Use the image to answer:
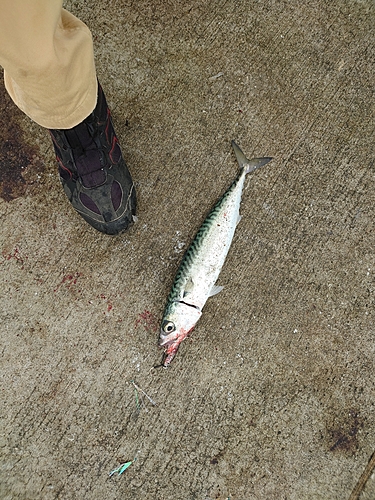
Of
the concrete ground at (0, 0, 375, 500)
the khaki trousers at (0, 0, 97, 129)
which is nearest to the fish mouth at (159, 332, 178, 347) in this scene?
the concrete ground at (0, 0, 375, 500)

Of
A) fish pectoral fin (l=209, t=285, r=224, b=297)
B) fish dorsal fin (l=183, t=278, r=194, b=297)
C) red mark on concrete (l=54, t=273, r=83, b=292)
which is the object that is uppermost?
red mark on concrete (l=54, t=273, r=83, b=292)

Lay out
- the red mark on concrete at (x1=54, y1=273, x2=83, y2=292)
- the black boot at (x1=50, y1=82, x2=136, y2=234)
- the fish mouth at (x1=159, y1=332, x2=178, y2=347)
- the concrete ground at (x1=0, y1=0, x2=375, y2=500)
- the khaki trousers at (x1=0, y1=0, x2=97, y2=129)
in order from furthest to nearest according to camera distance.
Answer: the red mark on concrete at (x1=54, y1=273, x2=83, y2=292) → the concrete ground at (x1=0, y1=0, x2=375, y2=500) → the fish mouth at (x1=159, y1=332, x2=178, y2=347) → the black boot at (x1=50, y1=82, x2=136, y2=234) → the khaki trousers at (x1=0, y1=0, x2=97, y2=129)

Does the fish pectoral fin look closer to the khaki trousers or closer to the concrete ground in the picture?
the concrete ground

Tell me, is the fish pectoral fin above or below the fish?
below

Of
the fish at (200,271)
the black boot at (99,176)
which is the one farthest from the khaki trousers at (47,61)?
the fish at (200,271)

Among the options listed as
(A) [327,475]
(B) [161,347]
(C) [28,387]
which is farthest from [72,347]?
(A) [327,475]

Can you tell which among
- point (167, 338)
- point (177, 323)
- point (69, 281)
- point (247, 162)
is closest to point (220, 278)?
point (177, 323)

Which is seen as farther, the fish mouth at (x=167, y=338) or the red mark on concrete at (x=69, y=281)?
the red mark on concrete at (x=69, y=281)

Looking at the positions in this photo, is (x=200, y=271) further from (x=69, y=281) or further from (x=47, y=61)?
(x=47, y=61)

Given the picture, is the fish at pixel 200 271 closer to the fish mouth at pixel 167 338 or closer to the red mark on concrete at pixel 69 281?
the fish mouth at pixel 167 338
